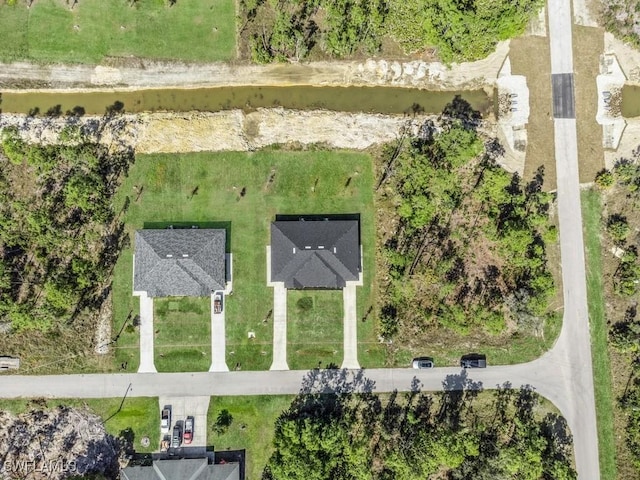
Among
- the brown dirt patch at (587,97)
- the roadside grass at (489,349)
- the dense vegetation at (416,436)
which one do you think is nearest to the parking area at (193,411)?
the dense vegetation at (416,436)

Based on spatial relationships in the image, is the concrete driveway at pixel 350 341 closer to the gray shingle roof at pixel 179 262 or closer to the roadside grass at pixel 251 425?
the roadside grass at pixel 251 425

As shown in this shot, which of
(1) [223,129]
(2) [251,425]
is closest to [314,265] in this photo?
(1) [223,129]

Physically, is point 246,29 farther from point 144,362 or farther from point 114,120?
point 144,362

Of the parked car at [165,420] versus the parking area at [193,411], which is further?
the parking area at [193,411]

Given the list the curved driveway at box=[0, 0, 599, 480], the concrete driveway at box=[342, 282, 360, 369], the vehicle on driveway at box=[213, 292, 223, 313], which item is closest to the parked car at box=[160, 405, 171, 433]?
the curved driveway at box=[0, 0, 599, 480]

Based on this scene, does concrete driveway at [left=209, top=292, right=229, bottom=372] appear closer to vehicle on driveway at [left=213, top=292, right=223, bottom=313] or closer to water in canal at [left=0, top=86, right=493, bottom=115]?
vehicle on driveway at [left=213, top=292, right=223, bottom=313]

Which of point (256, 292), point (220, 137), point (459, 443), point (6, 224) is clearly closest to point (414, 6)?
point (220, 137)

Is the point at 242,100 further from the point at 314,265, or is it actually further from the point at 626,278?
the point at 626,278
